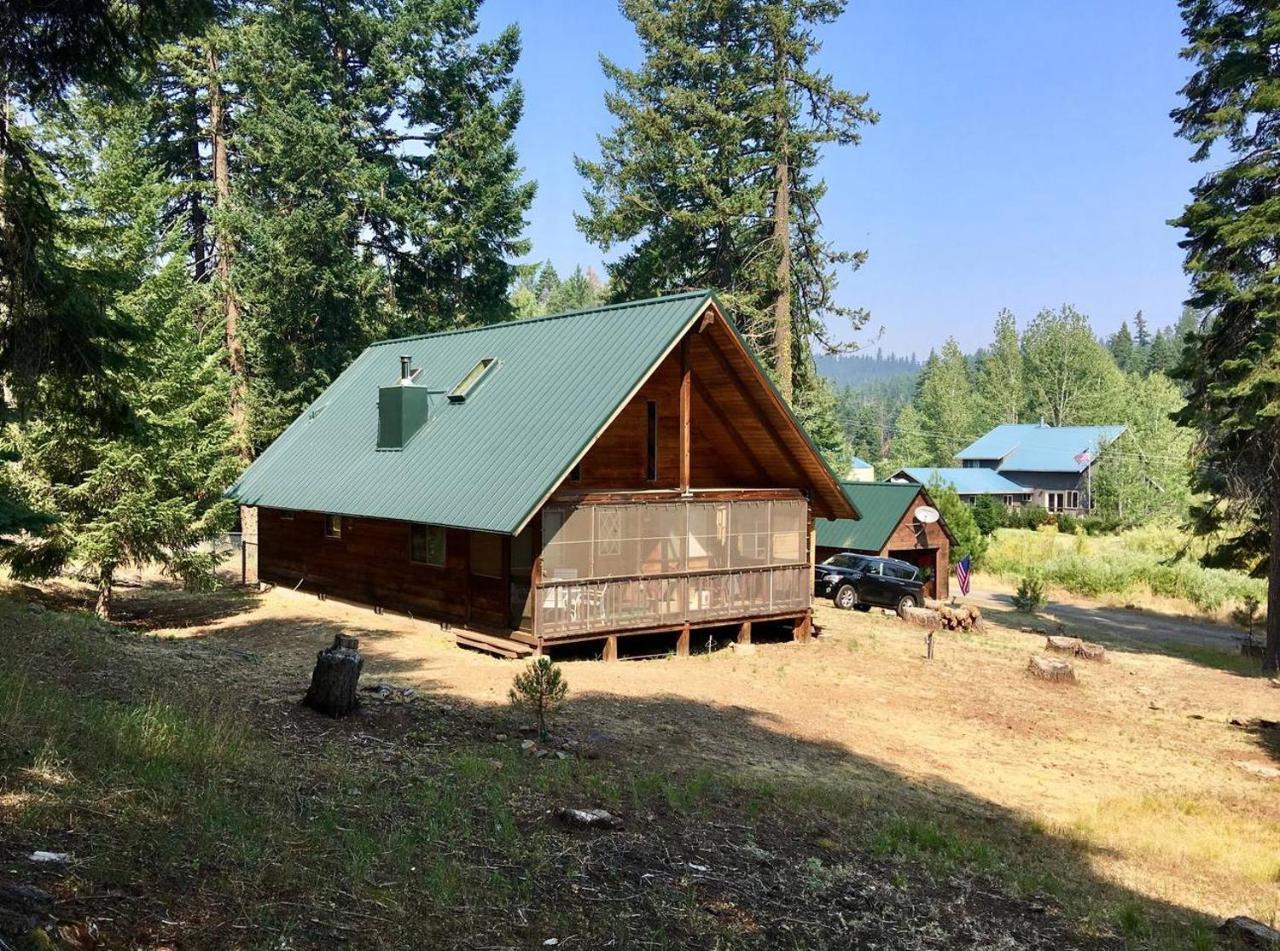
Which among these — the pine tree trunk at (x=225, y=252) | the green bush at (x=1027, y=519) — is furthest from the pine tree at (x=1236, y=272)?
the green bush at (x=1027, y=519)

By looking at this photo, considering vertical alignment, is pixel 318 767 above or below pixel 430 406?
below

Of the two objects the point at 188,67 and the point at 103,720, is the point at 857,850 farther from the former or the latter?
the point at 188,67

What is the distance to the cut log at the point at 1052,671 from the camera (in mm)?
19766

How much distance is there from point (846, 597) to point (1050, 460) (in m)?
52.4

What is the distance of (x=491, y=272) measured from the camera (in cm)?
3953

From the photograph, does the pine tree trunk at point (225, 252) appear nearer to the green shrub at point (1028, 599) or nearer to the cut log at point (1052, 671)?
the cut log at point (1052, 671)

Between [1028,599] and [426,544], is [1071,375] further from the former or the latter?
[426,544]

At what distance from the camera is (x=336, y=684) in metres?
10.4

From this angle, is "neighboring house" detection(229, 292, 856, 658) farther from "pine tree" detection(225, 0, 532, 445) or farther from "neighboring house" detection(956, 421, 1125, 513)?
"neighboring house" detection(956, 421, 1125, 513)

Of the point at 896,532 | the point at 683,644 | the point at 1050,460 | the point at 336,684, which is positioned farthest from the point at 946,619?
the point at 1050,460

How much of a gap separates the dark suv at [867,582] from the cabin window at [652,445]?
11469 millimetres

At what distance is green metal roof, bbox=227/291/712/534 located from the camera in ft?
59.5

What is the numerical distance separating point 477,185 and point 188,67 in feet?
38.0

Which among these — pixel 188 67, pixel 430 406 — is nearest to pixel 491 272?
pixel 188 67
